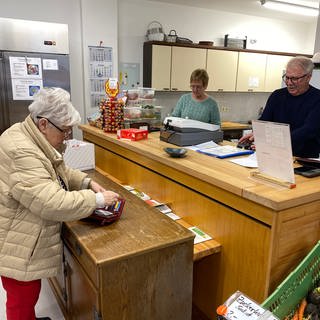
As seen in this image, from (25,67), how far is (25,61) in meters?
0.07

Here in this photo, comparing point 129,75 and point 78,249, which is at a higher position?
point 129,75

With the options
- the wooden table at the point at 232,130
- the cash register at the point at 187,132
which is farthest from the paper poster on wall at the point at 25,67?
the wooden table at the point at 232,130

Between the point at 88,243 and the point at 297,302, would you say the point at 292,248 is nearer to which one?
the point at 297,302

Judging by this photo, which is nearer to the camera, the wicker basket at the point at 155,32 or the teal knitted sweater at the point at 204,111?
the teal knitted sweater at the point at 204,111

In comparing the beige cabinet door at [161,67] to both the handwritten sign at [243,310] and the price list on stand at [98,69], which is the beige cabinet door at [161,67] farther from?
the handwritten sign at [243,310]

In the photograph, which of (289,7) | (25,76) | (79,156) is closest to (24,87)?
(25,76)

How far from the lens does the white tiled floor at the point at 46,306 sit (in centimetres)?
208

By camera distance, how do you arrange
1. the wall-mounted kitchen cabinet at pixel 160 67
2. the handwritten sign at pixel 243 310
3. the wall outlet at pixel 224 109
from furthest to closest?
the wall outlet at pixel 224 109 < the wall-mounted kitchen cabinet at pixel 160 67 < the handwritten sign at pixel 243 310

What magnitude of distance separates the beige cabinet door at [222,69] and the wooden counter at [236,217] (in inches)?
137

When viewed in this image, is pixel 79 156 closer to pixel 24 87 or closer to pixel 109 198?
pixel 109 198

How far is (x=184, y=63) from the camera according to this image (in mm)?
4953

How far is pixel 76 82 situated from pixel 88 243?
11.8 feet

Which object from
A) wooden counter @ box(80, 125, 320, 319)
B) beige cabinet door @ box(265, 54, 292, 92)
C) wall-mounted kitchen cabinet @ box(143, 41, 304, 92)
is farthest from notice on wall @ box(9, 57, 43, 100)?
beige cabinet door @ box(265, 54, 292, 92)

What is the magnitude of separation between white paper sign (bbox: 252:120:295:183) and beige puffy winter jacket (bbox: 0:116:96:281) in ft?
2.71
